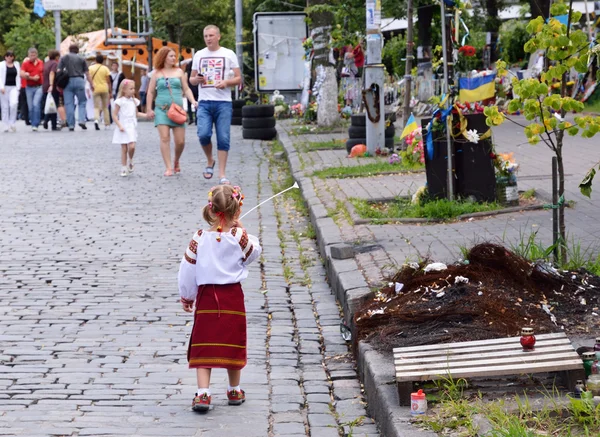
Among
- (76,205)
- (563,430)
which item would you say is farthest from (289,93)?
(563,430)

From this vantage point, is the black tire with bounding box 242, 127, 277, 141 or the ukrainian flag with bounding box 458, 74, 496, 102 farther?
the black tire with bounding box 242, 127, 277, 141

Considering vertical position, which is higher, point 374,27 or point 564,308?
point 374,27

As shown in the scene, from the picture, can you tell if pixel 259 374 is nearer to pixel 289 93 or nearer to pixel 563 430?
pixel 563 430

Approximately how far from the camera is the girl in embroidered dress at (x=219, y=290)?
220 inches

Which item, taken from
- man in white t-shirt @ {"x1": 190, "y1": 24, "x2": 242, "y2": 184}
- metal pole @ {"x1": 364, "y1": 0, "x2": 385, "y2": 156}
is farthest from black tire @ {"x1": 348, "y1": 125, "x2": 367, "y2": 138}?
man in white t-shirt @ {"x1": 190, "y1": 24, "x2": 242, "y2": 184}

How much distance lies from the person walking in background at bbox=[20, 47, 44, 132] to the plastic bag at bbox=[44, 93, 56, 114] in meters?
0.59

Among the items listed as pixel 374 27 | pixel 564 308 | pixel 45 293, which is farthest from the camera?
pixel 374 27

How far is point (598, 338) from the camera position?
521 cm

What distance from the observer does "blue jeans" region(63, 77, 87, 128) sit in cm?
2625

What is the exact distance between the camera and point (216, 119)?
46.9 ft

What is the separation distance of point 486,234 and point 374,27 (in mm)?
7746

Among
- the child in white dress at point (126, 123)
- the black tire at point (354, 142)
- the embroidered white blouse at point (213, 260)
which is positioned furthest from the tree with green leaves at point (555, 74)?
the black tire at point (354, 142)

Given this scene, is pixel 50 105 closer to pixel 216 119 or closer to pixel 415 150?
pixel 216 119

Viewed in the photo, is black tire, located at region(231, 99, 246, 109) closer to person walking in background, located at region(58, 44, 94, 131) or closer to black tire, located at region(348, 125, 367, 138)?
person walking in background, located at region(58, 44, 94, 131)
